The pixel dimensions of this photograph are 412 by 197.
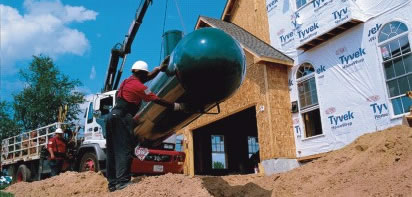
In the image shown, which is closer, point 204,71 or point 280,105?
point 204,71

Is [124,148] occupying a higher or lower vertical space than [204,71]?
lower

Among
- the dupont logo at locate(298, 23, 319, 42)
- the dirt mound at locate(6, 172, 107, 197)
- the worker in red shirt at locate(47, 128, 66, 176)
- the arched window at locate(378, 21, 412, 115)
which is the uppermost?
the dupont logo at locate(298, 23, 319, 42)

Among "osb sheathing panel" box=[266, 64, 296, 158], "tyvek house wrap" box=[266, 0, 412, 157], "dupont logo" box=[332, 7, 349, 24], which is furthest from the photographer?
"osb sheathing panel" box=[266, 64, 296, 158]

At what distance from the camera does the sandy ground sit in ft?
17.0

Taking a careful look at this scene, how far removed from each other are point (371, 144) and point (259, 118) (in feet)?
17.3

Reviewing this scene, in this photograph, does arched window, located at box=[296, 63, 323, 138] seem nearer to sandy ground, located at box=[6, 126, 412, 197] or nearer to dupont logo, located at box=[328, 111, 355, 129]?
dupont logo, located at box=[328, 111, 355, 129]

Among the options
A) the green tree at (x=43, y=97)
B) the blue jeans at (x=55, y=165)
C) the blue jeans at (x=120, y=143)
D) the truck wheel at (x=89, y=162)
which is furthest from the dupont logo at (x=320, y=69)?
the green tree at (x=43, y=97)

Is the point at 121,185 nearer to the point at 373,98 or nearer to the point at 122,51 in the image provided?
the point at 373,98

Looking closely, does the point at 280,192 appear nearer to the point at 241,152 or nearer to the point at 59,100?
the point at 241,152

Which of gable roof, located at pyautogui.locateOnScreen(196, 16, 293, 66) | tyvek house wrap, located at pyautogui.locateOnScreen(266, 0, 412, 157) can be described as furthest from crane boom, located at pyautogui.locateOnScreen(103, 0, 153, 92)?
tyvek house wrap, located at pyautogui.locateOnScreen(266, 0, 412, 157)

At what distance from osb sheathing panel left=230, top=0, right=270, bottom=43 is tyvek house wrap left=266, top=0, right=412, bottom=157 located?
1546 mm

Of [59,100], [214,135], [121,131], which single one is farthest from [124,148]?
[59,100]

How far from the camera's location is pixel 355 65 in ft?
35.3

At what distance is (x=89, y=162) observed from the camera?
10.8 metres
